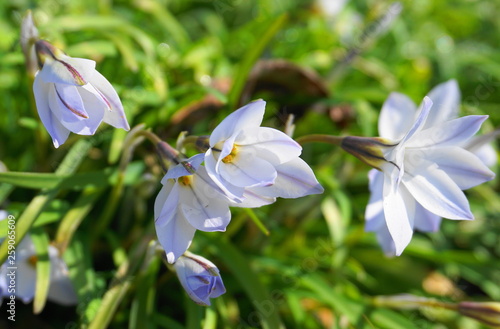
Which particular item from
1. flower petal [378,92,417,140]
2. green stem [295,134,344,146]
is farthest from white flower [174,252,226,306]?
flower petal [378,92,417,140]

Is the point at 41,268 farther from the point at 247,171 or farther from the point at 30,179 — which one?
the point at 247,171

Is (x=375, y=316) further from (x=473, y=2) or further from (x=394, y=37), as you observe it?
(x=473, y=2)

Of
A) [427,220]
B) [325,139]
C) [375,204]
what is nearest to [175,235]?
[325,139]

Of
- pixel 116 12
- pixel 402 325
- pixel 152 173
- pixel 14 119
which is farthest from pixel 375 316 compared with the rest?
pixel 116 12

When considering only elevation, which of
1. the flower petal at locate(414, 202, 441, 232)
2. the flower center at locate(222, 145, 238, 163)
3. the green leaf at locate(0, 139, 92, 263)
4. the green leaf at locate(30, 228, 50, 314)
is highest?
the flower center at locate(222, 145, 238, 163)

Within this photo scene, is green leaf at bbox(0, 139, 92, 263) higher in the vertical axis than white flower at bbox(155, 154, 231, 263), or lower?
lower

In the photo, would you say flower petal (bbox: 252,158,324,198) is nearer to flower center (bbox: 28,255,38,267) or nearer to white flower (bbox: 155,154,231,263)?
white flower (bbox: 155,154,231,263)

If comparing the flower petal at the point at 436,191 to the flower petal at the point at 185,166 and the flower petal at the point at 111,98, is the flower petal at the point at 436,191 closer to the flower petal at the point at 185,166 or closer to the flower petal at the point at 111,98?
the flower petal at the point at 185,166
